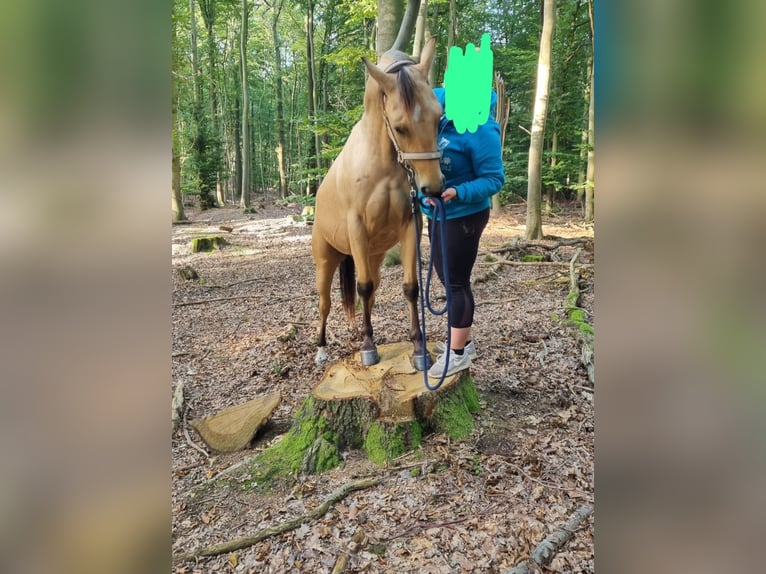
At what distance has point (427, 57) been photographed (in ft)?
9.42

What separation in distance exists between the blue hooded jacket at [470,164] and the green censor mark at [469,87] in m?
0.13

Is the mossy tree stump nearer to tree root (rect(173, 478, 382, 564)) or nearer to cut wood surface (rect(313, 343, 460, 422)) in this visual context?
cut wood surface (rect(313, 343, 460, 422))

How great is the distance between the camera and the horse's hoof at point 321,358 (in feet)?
15.6

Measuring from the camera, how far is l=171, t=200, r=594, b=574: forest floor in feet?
7.73

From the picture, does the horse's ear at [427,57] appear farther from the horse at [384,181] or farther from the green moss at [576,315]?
the green moss at [576,315]

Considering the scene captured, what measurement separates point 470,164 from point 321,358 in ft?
8.75

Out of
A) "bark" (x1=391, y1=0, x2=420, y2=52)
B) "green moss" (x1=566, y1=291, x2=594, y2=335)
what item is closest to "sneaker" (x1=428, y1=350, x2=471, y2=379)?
"green moss" (x1=566, y1=291, x2=594, y2=335)

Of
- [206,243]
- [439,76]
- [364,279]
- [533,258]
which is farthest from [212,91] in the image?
[364,279]

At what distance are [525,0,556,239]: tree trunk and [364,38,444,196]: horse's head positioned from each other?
697 centimetres
